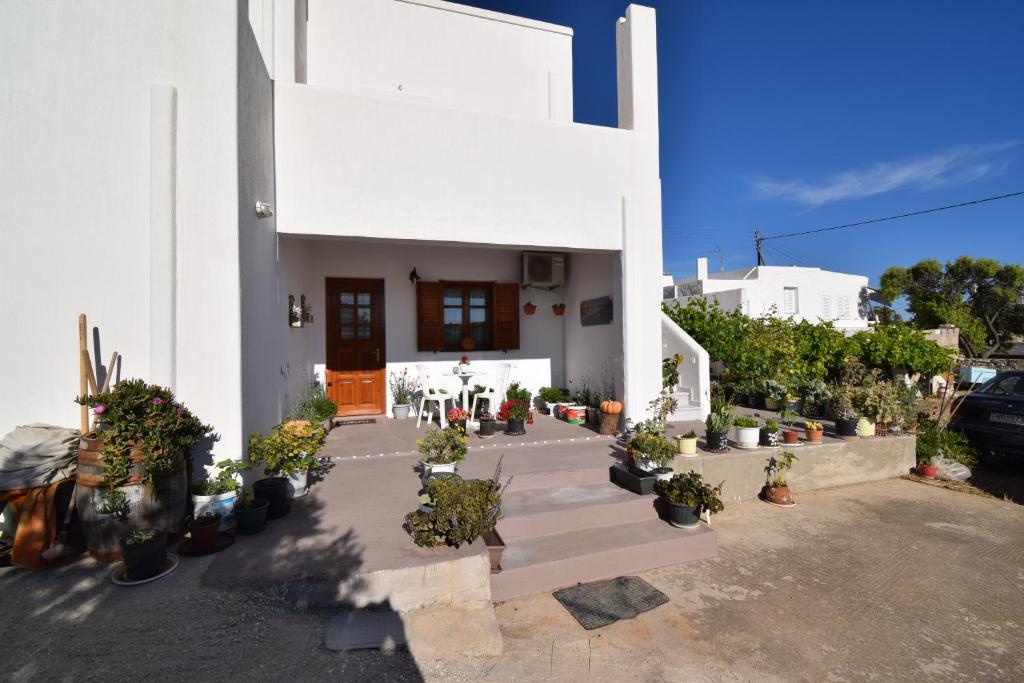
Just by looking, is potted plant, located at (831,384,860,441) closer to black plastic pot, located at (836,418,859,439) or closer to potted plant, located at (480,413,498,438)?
black plastic pot, located at (836,418,859,439)

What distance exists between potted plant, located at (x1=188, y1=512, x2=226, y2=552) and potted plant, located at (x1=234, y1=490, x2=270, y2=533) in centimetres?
19

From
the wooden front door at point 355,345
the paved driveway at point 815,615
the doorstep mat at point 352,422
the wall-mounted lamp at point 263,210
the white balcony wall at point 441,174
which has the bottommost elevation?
the paved driveway at point 815,615

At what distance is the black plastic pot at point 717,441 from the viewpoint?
Result: 221 inches

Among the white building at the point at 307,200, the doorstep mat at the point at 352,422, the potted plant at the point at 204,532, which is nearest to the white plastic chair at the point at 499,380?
the white building at the point at 307,200

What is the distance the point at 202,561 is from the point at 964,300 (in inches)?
1317

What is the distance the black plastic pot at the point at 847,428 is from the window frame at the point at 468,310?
17.6 ft

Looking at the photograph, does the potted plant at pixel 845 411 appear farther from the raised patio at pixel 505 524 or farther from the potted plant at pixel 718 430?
the potted plant at pixel 718 430

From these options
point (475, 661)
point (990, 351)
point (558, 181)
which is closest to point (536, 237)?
point (558, 181)

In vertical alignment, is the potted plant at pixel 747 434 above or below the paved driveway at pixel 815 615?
above

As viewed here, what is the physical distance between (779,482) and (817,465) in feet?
2.85

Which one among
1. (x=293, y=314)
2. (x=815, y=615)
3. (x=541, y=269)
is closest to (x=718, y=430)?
(x=815, y=615)

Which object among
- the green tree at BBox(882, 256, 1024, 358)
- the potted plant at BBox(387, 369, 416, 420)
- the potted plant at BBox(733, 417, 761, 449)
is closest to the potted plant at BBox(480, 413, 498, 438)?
the potted plant at BBox(387, 369, 416, 420)

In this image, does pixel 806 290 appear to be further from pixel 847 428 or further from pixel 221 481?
pixel 221 481

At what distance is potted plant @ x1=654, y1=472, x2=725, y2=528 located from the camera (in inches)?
165
